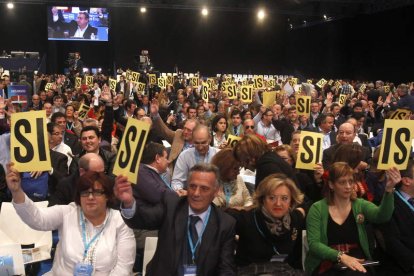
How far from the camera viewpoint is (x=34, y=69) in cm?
2139

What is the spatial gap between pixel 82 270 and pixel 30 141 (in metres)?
0.97

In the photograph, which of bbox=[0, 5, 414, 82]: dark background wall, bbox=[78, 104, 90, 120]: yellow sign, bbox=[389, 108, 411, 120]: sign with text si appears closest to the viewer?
bbox=[389, 108, 411, 120]: sign with text si

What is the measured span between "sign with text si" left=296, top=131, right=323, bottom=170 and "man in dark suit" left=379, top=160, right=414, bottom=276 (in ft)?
4.18

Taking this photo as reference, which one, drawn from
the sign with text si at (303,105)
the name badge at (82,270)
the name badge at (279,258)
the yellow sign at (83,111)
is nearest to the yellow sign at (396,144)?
the name badge at (279,258)

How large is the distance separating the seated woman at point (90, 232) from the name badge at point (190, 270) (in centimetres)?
56

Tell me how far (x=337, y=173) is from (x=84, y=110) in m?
5.89

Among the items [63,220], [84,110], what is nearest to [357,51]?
[84,110]

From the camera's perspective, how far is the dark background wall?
1178 inches

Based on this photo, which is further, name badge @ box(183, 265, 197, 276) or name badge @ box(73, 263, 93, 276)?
name badge @ box(73, 263, 93, 276)

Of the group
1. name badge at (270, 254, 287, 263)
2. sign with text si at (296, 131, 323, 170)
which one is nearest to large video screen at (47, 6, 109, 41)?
sign with text si at (296, 131, 323, 170)

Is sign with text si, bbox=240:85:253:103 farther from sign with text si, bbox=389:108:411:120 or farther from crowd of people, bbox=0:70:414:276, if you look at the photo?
crowd of people, bbox=0:70:414:276

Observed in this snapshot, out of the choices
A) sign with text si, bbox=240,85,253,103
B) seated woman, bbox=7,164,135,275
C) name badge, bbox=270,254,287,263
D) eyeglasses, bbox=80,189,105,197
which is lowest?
name badge, bbox=270,254,287,263

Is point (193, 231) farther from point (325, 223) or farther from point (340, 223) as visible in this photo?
point (340, 223)

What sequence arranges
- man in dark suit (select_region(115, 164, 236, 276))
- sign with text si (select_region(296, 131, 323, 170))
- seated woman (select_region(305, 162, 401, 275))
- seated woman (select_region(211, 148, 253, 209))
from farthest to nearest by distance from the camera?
1. sign with text si (select_region(296, 131, 323, 170))
2. seated woman (select_region(211, 148, 253, 209))
3. seated woman (select_region(305, 162, 401, 275))
4. man in dark suit (select_region(115, 164, 236, 276))
